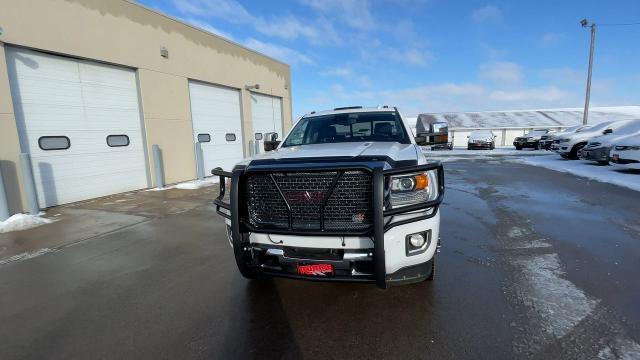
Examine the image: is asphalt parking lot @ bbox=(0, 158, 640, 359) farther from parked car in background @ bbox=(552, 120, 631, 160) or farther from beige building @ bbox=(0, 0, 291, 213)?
parked car in background @ bbox=(552, 120, 631, 160)

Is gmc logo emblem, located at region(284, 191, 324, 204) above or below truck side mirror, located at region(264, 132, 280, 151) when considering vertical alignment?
below

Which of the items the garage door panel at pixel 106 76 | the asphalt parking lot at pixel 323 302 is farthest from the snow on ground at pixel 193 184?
the asphalt parking lot at pixel 323 302

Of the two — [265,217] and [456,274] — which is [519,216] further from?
[265,217]

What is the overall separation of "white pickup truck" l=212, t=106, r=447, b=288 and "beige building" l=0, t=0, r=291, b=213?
6500 mm

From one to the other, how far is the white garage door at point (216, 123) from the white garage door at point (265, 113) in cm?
113

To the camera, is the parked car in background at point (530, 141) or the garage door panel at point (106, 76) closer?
the garage door panel at point (106, 76)

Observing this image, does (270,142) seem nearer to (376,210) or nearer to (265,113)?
(376,210)

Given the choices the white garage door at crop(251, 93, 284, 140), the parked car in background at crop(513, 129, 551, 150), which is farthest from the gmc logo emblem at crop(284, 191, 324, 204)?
the parked car in background at crop(513, 129, 551, 150)

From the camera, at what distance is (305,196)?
98.3 inches

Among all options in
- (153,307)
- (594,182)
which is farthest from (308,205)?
(594,182)

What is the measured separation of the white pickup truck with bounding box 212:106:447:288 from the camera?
7.68ft

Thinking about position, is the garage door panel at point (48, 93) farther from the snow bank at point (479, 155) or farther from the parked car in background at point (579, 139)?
the parked car in background at point (579, 139)

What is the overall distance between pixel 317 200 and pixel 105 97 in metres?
8.09

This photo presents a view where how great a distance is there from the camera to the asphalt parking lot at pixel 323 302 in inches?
89.1
